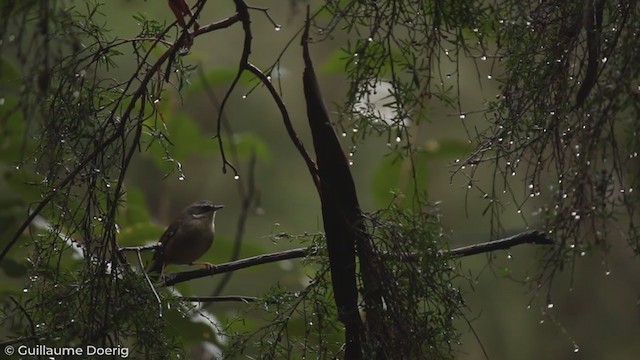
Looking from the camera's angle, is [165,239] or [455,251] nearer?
[455,251]

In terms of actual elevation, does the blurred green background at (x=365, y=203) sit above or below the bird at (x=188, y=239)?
above

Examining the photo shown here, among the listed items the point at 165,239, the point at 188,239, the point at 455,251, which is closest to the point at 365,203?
the point at 188,239

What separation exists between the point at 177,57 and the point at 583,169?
42cm

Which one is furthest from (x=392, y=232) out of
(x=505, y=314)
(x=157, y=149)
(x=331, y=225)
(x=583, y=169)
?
(x=505, y=314)

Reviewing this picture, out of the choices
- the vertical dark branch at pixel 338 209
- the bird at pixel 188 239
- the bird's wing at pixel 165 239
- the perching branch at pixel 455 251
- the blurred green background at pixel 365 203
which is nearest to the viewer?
the vertical dark branch at pixel 338 209

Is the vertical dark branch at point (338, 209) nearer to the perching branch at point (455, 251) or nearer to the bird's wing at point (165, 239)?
the perching branch at point (455, 251)

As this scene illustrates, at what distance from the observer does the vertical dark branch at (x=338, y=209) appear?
83 centimetres

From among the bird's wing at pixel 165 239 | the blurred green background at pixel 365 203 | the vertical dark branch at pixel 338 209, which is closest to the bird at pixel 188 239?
the bird's wing at pixel 165 239

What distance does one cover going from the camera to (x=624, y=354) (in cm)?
361

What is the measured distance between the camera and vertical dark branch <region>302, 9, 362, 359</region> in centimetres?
83

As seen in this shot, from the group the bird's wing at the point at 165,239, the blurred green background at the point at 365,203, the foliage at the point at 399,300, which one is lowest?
the foliage at the point at 399,300

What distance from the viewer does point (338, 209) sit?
85 cm

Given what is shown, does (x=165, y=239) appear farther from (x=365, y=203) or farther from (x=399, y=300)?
(x=365, y=203)

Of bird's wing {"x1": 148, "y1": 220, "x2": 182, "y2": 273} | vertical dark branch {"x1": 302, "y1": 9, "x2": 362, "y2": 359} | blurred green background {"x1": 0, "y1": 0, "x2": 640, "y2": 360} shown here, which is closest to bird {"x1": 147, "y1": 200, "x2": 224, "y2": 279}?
bird's wing {"x1": 148, "y1": 220, "x2": 182, "y2": 273}
